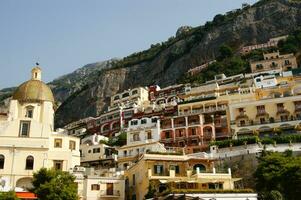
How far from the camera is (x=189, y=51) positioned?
432 feet

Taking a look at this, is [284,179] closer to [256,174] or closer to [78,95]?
[256,174]

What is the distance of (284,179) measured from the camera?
123 ft

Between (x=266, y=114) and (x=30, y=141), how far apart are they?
35.1 meters

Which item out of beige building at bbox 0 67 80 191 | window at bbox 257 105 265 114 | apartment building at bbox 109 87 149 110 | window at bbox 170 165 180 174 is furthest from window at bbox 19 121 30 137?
apartment building at bbox 109 87 149 110

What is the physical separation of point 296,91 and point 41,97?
40.3 meters

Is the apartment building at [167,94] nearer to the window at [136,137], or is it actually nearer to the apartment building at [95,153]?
the window at [136,137]

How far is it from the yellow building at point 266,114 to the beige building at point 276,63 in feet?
97.2

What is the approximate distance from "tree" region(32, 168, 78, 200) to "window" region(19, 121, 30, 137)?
957cm

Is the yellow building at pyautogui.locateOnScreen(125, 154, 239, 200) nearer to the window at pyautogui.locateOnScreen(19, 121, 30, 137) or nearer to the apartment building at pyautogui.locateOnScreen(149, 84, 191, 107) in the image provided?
the window at pyautogui.locateOnScreen(19, 121, 30, 137)

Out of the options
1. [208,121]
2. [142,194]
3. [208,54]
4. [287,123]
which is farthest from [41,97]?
→ [208,54]

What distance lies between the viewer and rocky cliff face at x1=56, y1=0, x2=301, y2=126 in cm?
12219

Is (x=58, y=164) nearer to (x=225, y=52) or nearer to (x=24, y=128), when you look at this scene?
(x=24, y=128)

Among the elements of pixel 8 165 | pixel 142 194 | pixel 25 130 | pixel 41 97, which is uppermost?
pixel 41 97

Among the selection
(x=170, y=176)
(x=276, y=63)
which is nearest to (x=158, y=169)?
(x=170, y=176)
